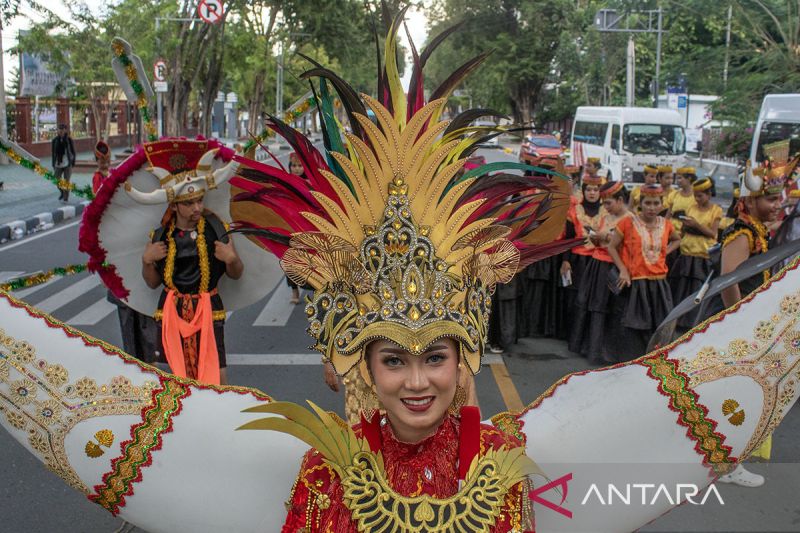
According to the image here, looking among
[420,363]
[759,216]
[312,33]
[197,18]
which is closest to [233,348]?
[759,216]

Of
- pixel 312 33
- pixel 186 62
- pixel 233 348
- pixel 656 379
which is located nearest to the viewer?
pixel 656 379

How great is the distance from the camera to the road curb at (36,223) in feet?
47.3

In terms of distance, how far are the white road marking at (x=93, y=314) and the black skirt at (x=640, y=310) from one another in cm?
531

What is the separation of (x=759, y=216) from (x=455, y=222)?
3705 millimetres

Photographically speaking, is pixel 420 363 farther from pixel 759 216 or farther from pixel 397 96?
pixel 759 216

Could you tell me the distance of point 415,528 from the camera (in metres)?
1.90

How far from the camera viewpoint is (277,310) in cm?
944

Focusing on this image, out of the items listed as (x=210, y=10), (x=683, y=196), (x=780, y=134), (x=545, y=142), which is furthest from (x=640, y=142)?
(x=683, y=196)

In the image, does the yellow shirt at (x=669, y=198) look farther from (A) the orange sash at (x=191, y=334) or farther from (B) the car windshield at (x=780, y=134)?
(B) the car windshield at (x=780, y=134)

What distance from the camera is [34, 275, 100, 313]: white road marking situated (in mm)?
9344

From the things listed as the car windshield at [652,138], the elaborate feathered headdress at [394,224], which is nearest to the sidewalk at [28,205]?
the elaborate feathered headdress at [394,224]

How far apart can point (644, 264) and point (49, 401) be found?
5529mm

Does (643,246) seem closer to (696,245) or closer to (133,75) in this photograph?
(696,245)

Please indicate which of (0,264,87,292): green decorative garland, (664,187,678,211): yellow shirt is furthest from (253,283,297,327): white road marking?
(0,264,87,292): green decorative garland
